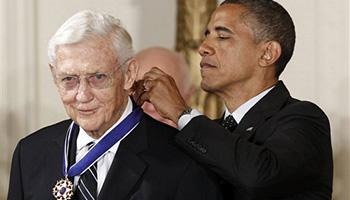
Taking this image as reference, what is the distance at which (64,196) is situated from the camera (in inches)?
102

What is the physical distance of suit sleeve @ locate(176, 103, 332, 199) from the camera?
2695mm

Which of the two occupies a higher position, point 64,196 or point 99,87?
point 99,87

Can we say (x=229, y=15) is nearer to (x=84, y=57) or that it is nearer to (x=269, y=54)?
(x=269, y=54)

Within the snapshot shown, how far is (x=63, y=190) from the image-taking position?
2.60m

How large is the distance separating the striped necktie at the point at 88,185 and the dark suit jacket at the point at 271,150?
0.25 metres

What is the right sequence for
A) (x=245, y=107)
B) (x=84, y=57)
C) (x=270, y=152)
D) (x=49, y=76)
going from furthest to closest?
(x=49, y=76) < (x=245, y=107) < (x=270, y=152) < (x=84, y=57)

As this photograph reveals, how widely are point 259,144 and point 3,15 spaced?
156 centimetres

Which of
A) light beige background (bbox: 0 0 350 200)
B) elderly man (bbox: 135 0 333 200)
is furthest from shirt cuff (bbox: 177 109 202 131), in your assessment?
light beige background (bbox: 0 0 350 200)

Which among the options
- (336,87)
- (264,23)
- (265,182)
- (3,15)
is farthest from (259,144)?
(3,15)

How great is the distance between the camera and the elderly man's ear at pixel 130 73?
2590 millimetres

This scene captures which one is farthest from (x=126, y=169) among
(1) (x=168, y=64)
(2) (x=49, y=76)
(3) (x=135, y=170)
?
(2) (x=49, y=76)

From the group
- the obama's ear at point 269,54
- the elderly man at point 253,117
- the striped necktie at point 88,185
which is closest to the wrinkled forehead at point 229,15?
the elderly man at point 253,117

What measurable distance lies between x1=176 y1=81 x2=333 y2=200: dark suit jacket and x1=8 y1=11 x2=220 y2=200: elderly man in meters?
0.09

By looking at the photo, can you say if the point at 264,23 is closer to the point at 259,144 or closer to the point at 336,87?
the point at 259,144
